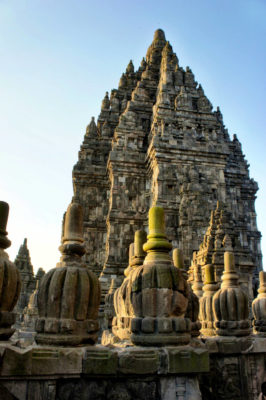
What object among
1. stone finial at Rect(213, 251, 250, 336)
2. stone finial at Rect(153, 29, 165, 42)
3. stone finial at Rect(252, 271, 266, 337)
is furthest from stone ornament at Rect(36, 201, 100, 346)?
stone finial at Rect(153, 29, 165, 42)

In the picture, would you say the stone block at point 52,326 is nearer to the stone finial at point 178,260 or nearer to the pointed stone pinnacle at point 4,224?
the pointed stone pinnacle at point 4,224

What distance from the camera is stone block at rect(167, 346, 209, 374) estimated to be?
3.81 metres

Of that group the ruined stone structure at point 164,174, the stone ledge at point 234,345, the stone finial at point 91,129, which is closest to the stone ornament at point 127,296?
the stone ledge at point 234,345

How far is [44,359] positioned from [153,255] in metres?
1.74

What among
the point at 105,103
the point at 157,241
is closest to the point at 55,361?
the point at 157,241

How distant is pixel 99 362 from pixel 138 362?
0.45 meters

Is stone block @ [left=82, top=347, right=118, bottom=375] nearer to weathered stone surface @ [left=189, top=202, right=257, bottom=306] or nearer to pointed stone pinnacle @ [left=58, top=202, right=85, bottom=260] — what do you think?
pointed stone pinnacle @ [left=58, top=202, right=85, bottom=260]

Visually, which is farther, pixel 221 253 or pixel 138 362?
pixel 221 253

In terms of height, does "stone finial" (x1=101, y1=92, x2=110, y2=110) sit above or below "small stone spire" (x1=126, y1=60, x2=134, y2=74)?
below

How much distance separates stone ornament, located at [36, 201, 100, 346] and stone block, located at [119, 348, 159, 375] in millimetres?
421

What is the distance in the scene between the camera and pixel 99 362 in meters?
3.63

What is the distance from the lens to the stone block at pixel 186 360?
3.81 meters

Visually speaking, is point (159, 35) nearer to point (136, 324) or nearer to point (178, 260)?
point (178, 260)

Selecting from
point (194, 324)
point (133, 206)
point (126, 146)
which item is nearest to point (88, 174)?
point (126, 146)
